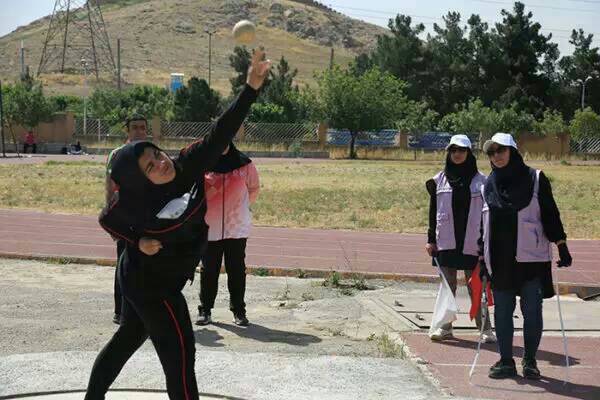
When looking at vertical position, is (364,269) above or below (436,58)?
below

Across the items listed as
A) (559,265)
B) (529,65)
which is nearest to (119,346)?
(559,265)

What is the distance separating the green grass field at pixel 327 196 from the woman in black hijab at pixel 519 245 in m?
10.1

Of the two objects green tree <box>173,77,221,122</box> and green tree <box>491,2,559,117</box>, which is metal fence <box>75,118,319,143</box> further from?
green tree <box>491,2,559,117</box>

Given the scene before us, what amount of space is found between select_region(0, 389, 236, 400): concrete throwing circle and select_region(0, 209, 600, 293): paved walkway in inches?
241

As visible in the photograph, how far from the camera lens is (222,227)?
9195 millimetres

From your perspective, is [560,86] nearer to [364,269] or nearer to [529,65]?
[529,65]

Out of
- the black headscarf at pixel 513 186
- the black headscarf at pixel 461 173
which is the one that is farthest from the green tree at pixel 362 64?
the black headscarf at pixel 513 186

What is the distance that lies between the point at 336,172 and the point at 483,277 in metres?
29.4

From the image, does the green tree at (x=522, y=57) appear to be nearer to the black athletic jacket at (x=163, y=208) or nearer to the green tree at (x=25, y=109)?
the green tree at (x=25, y=109)

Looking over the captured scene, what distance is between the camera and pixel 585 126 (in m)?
60.2

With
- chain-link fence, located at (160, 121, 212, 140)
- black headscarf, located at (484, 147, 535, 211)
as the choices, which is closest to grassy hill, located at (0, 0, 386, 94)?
chain-link fence, located at (160, 121, 212, 140)

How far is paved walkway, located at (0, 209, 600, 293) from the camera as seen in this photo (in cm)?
1288

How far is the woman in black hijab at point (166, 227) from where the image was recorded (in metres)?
5.11

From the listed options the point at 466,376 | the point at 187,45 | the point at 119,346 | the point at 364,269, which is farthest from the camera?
the point at 187,45
